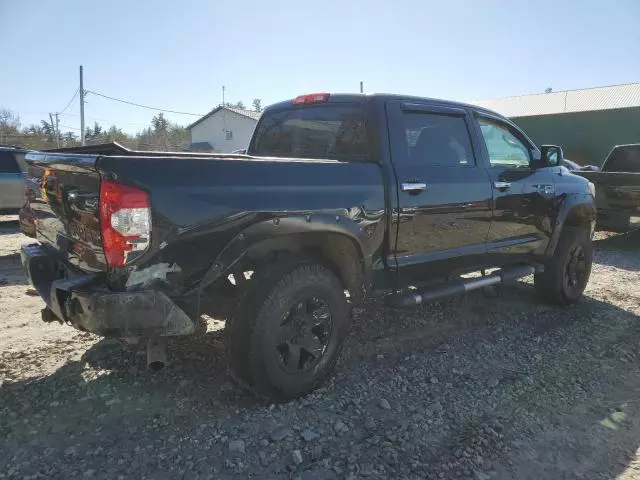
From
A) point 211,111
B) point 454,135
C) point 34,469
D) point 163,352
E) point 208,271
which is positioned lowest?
point 34,469

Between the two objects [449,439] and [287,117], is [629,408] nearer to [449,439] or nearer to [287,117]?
[449,439]

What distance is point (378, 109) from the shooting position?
3.59m

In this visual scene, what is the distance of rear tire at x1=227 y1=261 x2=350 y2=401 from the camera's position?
289 centimetres

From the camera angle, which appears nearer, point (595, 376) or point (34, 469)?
point (34, 469)

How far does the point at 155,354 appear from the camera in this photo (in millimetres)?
2844

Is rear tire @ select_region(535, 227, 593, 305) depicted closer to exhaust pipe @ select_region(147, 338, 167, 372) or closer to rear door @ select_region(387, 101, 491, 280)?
rear door @ select_region(387, 101, 491, 280)

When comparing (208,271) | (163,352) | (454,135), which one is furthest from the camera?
(454,135)

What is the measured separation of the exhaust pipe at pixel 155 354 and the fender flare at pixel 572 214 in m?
3.84

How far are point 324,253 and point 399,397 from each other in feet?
3.42

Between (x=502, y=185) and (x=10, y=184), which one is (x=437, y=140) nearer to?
(x=502, y=185)

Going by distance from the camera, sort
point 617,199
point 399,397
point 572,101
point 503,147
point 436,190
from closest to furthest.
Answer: point 399,397
point 436,190
point 503,147
point 617,199
point 572,101

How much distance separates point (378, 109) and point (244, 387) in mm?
2070

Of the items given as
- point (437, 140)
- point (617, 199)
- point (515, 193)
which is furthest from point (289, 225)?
point (617, 199)

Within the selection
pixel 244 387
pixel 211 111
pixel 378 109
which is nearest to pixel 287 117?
pixel 378 109
